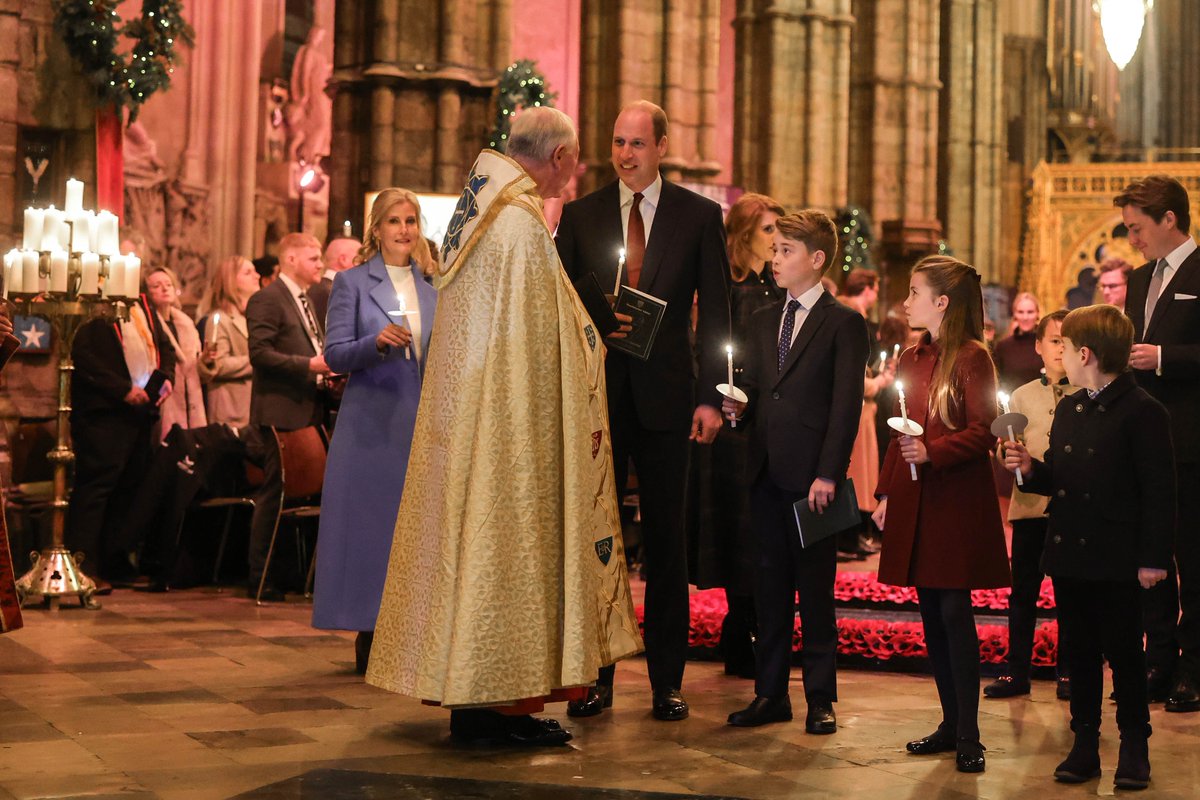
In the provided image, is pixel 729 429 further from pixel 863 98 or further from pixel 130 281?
pixel 863 98

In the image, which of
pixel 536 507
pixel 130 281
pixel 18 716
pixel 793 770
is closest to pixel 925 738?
pixel 793 770

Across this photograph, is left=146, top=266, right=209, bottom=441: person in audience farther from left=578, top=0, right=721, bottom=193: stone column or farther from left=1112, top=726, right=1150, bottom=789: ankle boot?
left=578, top=0, right=721, bottom=193: stone column

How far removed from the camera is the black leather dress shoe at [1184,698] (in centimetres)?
533

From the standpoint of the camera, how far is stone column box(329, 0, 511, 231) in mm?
11820

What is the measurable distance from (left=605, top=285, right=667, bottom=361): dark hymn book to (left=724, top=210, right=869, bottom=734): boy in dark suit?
0.32m

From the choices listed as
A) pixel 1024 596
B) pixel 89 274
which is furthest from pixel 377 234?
pixel 1024 596

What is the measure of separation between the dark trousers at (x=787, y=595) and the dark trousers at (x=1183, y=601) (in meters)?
1.33

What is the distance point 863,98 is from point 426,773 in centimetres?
1660

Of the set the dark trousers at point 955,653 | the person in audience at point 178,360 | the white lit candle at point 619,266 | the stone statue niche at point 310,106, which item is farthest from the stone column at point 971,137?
the dark trousers at point 955,653

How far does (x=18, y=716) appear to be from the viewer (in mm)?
4668

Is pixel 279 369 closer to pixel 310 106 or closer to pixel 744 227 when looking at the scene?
pixel 744 227

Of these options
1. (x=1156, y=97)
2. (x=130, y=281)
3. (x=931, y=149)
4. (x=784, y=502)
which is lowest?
(x=784, y=502)

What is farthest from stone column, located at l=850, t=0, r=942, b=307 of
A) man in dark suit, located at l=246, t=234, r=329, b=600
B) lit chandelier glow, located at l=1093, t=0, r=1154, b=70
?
man in dark suit, located at l=246, t=234, r=329, b=600

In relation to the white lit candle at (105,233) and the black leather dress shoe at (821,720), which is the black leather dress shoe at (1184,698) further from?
the white lit candle at (105,233)
